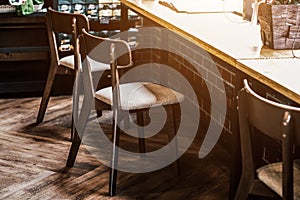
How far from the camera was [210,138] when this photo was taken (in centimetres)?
373

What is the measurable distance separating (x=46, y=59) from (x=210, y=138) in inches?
61.7

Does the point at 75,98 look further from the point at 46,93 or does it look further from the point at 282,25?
the point at 282,25

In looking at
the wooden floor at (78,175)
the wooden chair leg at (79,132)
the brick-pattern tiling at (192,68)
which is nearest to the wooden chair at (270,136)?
the wooden floor at (78,175)

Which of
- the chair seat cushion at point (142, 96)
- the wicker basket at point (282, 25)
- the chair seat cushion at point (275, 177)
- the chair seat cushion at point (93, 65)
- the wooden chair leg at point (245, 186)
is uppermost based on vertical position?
the wicker basket at point (282, 25)

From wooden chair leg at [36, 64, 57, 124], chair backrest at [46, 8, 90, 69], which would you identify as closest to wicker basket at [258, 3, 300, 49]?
chair backrest at [46, 8, 90, 69]

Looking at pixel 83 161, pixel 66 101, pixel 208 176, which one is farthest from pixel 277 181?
pixel 66 101

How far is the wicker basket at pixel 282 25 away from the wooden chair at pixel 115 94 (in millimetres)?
645

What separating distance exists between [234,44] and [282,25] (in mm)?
230

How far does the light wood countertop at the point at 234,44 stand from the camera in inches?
86.2

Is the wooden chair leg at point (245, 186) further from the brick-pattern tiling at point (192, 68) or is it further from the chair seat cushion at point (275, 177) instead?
the brick-pattern tiling at point (192, 68)

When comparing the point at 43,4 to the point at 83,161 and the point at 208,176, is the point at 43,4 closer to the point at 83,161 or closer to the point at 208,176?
the point at 83,161

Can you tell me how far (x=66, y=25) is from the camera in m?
3.61

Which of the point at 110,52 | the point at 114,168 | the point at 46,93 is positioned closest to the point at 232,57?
the point at 110,52

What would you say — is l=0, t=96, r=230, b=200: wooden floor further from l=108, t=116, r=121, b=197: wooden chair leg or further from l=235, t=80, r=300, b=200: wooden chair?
l=235, t=80, r=300, b=200: wooden chair
